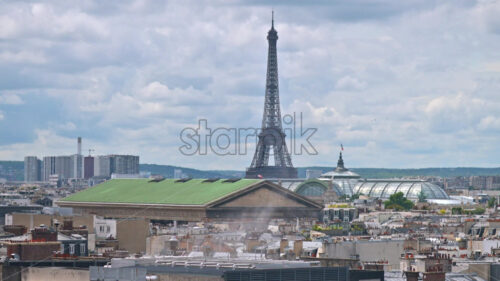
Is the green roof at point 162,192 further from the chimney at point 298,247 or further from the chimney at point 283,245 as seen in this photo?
the chimney at point 298,247

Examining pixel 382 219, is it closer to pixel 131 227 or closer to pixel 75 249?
pixel 131 227

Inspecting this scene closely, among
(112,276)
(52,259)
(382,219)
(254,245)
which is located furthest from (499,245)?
(382,219)

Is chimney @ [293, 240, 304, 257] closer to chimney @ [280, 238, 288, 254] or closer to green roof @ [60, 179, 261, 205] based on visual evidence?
chimney @ [280, 238, 288, 254]

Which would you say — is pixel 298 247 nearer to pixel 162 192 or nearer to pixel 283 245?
pixel 283 245

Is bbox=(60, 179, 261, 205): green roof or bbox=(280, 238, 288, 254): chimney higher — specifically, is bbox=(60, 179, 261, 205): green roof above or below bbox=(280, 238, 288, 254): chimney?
above

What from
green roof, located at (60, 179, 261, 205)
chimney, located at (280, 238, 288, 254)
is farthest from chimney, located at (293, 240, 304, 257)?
green roof, located at (60, 179, 261, 205)

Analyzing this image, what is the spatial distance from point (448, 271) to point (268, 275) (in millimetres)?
17122

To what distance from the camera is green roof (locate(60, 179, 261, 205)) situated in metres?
169

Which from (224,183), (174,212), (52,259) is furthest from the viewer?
(224,183)

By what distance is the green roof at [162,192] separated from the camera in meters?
169

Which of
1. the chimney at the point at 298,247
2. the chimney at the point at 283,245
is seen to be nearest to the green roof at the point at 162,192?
the chimney at the point at 283,245

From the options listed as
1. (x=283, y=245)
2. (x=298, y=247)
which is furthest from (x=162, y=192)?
(x=298, y=247)

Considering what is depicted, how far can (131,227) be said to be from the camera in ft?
292

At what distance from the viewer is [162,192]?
580 ft
